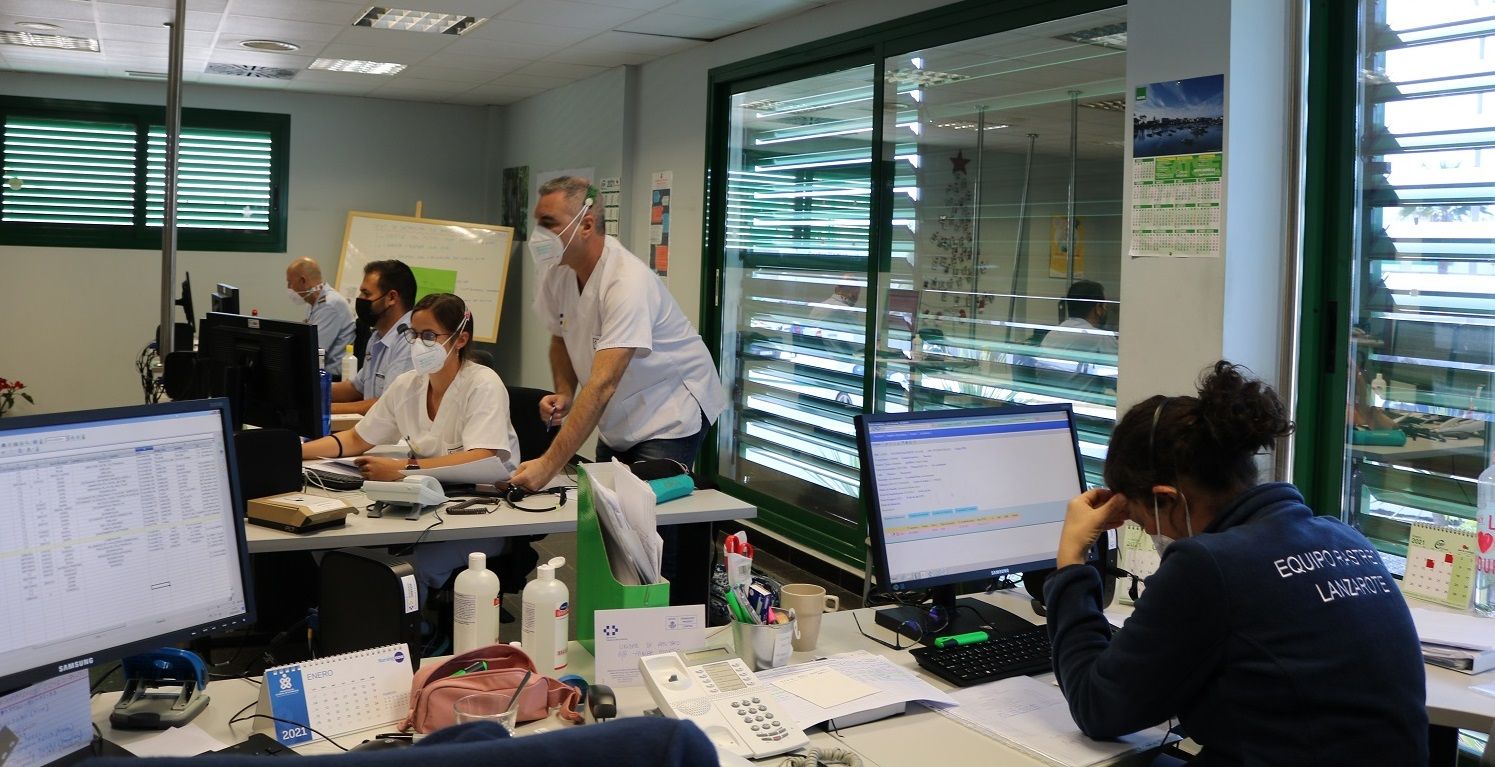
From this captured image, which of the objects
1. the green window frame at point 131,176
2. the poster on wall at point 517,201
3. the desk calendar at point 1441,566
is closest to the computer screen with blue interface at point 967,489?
the desk calendar at point 1441,566

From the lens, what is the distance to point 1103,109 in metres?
3.82

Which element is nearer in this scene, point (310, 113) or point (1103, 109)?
point (1103, 109)

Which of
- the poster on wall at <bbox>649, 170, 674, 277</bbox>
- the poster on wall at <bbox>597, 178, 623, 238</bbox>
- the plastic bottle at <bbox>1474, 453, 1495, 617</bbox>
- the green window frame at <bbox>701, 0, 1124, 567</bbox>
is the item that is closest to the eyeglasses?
the green window frame at <bbox>701, 0, 1124, 567</bbox>

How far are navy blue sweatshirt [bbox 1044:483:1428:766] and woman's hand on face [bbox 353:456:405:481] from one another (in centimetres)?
218

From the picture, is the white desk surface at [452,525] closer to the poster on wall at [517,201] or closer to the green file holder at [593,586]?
the green file holder at [593,586]

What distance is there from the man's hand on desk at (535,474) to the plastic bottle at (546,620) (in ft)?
4.39

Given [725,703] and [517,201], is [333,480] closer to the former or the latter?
[725,703]

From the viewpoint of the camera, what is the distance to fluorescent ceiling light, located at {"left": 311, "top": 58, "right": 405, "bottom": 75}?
7.06 metres

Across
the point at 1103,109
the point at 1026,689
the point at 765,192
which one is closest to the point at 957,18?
the point at 1103,109

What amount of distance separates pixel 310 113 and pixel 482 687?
791 cm

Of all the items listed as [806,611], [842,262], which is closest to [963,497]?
[806,611]

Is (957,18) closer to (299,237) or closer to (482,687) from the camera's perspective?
(482,687)

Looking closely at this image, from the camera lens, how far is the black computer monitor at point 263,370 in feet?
10.7

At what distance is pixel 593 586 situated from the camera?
2041 mm
